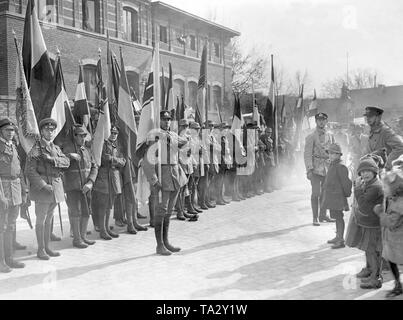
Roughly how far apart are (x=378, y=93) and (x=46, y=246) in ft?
160

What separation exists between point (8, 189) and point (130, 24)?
18543mm

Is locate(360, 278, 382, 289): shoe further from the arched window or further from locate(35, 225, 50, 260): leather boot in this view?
the arched window

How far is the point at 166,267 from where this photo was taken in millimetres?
5605

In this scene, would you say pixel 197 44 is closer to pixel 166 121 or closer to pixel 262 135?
pixel 262 135

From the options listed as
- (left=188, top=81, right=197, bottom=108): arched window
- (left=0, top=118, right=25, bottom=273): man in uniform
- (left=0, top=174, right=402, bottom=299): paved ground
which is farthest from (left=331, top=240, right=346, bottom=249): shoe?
(left=188, top=81, right=197, bottom=108): arched window

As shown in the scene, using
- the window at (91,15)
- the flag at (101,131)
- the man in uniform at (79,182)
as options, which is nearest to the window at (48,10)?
the window at (91,15)

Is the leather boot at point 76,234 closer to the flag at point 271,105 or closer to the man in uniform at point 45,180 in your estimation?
the man in uniform at point 45,180

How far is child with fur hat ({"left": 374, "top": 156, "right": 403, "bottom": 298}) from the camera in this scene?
435cm

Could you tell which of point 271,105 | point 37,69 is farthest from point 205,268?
point 271,105

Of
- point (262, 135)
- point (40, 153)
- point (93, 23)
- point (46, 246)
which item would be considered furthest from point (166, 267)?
point (93, 23)

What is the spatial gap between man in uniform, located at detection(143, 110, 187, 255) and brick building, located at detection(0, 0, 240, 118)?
7583mm

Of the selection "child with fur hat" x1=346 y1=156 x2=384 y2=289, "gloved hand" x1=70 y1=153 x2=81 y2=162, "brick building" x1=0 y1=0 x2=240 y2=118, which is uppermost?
"brick building" x1=0 y1=0 x2=240 y2=118

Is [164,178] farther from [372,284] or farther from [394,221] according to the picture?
[394,221]

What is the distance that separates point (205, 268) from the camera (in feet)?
18.1
